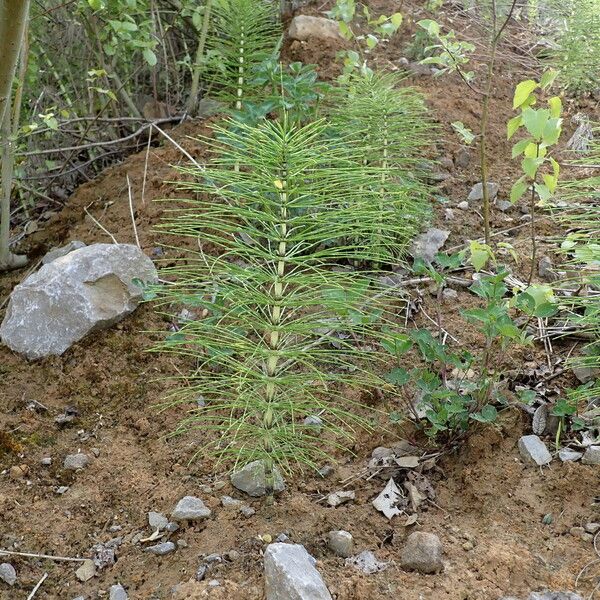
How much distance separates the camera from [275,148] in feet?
6.23

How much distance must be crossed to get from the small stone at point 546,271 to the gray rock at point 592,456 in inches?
35.6

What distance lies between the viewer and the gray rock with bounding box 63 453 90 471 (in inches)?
91.1

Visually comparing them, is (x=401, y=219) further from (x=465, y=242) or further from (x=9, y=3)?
(x=9, y=3)

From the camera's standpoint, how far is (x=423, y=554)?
6.12ft

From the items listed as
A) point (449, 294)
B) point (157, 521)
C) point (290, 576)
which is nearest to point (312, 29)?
point (449, 294)

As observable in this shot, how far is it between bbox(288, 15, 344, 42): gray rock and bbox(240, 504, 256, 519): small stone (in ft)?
9.92

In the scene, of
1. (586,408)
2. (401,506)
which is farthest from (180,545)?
(586,408)

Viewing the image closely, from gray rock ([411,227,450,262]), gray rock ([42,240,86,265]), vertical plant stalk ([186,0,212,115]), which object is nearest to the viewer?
gray rock ([411,227,450,262])

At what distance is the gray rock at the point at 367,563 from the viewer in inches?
73.7

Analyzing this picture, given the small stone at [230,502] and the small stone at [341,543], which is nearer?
the small stone at [341,543]

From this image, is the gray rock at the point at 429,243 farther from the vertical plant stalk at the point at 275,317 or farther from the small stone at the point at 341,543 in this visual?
the small stone at the point at 341,543

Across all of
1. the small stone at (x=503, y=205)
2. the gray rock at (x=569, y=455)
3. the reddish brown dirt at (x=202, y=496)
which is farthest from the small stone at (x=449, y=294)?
the gray rock at (x=569, y=455)

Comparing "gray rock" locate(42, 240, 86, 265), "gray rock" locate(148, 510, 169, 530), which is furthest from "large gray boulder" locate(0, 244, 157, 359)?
"gray rock" locate(148, 510, 169, 530)

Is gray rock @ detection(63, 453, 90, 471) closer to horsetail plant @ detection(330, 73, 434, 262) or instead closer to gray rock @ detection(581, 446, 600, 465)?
horsetail plant @ detection(330, 73, 434, 262)
